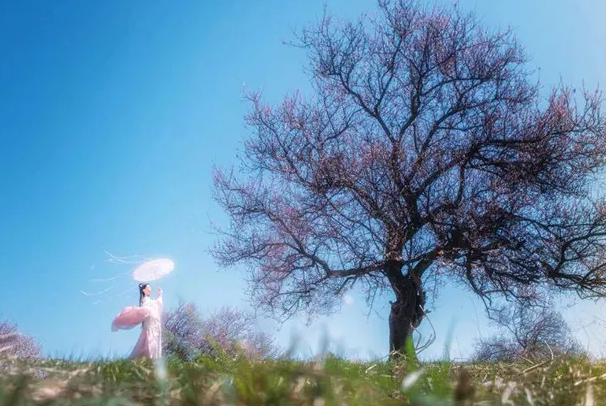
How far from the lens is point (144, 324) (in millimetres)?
10852

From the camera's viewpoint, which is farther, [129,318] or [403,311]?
[403,311]

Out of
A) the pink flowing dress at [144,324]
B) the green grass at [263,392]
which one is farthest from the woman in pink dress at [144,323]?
the green grass at [263,392]

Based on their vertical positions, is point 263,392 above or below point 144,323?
below

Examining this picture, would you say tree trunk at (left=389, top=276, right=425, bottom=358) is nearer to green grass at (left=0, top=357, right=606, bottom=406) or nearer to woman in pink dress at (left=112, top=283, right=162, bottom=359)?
woman in pink dress at (left=112, top=283, right=162, bottom=359)

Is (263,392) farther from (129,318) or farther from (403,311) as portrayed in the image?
(403,311)

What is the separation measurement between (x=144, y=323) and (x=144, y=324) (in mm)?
20

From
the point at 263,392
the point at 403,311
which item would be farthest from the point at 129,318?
the point at 263,392

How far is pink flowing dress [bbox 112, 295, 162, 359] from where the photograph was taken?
10.5 m

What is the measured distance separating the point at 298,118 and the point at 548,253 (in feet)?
27.1

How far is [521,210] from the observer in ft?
47.9

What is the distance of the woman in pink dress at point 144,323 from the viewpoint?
10.5 meters

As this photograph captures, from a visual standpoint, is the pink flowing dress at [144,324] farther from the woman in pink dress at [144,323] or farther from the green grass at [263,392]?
the green grass at [263,392]

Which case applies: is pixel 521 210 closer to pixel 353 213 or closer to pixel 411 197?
pixel 411 197

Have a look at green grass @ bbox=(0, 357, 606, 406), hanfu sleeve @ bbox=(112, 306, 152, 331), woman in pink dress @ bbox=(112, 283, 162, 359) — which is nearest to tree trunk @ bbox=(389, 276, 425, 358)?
woman in pink dress @ bbox=(112, 283, 162, 359)
